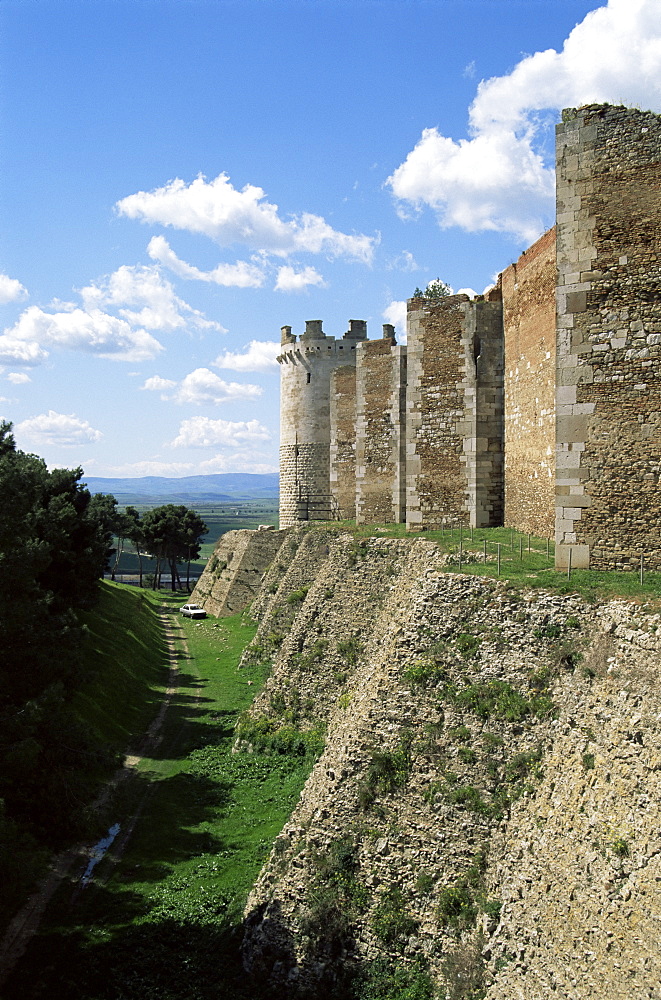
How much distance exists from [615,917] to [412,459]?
609 inches

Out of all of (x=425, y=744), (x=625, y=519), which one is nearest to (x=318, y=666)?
(x=425, y=744)

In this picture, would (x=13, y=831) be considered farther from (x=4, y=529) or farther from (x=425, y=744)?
(x=425, y=744)

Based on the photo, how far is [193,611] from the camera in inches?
2021

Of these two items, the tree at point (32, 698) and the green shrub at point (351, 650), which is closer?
the tree at point (32, 698)

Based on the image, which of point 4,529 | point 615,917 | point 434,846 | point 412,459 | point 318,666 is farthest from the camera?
point 412,459

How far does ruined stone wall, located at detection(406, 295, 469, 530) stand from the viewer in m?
21.8

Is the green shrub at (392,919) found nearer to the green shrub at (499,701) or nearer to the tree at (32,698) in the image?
the green shrub at (499,701)

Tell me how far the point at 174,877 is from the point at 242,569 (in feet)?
97.2

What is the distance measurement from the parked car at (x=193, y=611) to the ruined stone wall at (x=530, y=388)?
3338 centimetres

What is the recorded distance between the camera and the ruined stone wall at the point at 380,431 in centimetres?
2752

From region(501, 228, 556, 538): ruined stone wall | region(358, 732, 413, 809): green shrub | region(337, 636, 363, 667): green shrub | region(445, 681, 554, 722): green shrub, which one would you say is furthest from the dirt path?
region(501, 228, 556, 538): ruined stone wall

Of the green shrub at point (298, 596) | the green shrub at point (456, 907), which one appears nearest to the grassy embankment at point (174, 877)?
the green shrub at point (456, 907)

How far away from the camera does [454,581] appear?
1380cm

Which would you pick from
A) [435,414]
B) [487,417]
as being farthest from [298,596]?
[487,417]
